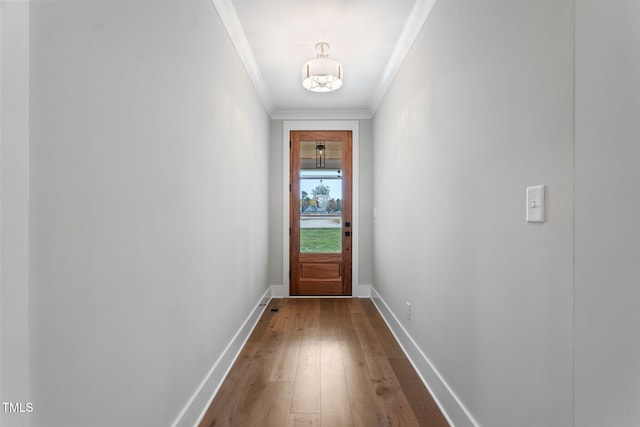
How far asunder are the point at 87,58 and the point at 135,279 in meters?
0.72

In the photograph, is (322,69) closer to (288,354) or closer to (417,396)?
(288,354)

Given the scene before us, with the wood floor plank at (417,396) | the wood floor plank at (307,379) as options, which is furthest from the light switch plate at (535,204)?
the wood floor plank at (307,379)

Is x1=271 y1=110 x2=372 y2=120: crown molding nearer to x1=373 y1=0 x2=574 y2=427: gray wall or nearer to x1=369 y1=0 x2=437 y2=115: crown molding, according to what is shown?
x1=369 y1=0 x2=437 y2=115: crown molding

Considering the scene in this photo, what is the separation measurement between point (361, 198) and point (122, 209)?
372cm

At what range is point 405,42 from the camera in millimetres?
2707

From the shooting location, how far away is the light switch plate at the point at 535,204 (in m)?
1.10

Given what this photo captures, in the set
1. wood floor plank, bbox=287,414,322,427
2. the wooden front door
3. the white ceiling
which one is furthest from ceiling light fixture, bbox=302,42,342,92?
wood floor plank, bbox=287,414,322,427

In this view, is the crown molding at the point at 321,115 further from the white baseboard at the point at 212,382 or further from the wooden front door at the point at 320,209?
the white baseboard at the point at 212,382

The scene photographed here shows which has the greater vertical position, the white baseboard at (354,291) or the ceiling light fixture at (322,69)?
the ceiling light fixture at (322,69)

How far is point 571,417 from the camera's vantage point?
0.98 m

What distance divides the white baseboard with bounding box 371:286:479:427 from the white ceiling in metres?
2.28

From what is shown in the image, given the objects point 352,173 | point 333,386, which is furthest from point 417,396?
point 352,173

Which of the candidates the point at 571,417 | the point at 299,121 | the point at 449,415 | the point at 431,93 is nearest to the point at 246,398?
the point at 449,415

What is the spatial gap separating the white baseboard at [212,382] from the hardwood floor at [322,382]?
0.15 ft
